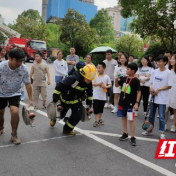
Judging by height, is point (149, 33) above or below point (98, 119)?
above

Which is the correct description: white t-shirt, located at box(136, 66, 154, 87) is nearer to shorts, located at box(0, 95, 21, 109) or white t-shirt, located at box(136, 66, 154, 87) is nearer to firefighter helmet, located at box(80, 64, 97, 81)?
firefighter helmet, located at box(80, 64, 97, 81)

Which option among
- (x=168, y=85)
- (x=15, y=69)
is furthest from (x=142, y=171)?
(x=15, y=69)

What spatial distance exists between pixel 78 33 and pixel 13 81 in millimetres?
31937

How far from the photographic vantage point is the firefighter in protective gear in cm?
485

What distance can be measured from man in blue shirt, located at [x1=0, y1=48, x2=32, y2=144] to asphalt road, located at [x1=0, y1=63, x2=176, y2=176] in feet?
1.54

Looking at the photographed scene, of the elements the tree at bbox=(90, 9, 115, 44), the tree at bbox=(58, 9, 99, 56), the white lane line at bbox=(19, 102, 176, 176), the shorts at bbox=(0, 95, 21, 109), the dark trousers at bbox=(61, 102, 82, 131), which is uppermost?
the tree at bbox=(90, 9, 115, 44)

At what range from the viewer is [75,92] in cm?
512

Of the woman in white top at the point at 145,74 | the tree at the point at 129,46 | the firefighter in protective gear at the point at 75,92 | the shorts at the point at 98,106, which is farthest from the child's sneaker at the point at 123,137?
the tree at the point at 129,46

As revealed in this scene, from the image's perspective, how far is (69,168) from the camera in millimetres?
3766

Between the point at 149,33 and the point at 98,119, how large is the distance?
32.9 ft

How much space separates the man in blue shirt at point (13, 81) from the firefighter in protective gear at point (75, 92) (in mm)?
690

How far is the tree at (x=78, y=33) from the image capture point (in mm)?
35281

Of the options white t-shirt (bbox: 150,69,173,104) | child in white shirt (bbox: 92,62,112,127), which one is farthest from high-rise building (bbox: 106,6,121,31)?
white t-shirt (bbox: 150,69,173,104)

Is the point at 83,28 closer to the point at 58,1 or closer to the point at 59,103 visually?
the point at 59,103
